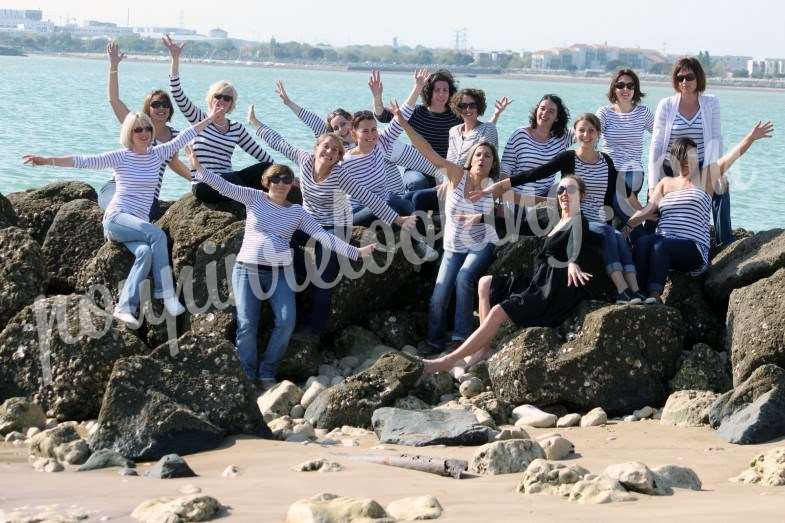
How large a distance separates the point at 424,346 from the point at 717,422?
290 centimetres

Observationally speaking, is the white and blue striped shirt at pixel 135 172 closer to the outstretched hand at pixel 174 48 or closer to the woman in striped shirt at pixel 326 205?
the woman in striped shirt at pixel 326 205

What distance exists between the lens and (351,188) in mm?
12445

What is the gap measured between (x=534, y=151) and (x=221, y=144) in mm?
2779

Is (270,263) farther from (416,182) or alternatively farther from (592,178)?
(592,178)

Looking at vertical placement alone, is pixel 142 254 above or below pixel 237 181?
below

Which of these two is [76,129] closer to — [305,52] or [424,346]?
[424,346]

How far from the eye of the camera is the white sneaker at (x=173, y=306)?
40.0 feet

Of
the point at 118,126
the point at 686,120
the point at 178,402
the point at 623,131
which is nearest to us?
the point at 178,402

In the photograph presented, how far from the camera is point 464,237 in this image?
1209 centimetres

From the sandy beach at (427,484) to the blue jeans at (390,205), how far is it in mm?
2657

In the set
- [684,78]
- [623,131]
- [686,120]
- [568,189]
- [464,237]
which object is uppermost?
[684,78]

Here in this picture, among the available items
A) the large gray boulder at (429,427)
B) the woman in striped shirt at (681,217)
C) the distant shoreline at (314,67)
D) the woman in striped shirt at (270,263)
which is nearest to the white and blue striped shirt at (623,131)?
the woman in striped shirt at (681,217)

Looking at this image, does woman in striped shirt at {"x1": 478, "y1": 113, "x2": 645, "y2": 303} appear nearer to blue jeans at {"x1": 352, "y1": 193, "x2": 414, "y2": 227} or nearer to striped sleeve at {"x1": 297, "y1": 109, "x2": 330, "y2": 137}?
blue jeans at {"x1": 352, "y1": 193, "x2": 414, "y2": 227}

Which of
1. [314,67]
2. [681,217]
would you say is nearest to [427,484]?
[681,217]
